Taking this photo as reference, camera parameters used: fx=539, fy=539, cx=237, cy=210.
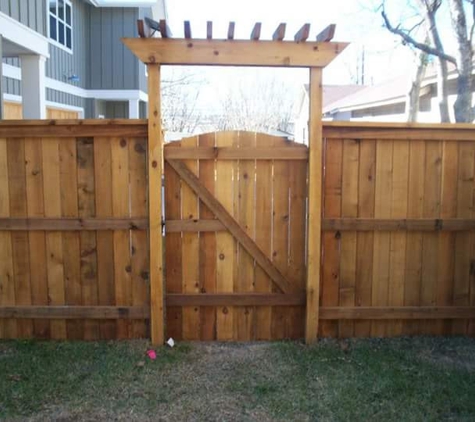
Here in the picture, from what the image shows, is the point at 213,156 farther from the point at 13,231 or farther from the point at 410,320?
the point at 410,320

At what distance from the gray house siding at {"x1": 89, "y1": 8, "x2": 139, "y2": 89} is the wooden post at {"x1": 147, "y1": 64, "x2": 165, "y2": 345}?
390 inches

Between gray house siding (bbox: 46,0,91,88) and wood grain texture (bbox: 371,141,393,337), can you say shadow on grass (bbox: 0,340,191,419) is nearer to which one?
wood grain texture (bbox: 371,141,393,337)

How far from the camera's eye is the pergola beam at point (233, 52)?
4.14 m

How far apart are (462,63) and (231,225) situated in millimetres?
6315

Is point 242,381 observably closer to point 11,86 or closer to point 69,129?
point 69,129

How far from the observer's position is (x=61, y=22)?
37.5 ft

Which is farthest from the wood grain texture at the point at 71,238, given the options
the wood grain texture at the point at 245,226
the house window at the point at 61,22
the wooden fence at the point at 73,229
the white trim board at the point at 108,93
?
the white trim board at the point at 108,93

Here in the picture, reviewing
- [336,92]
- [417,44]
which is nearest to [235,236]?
[417,44]

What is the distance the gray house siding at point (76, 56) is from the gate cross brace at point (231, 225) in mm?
7188

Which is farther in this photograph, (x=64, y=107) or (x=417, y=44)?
(x=64, y=107)

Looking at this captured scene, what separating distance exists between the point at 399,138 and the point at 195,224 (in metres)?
1.83

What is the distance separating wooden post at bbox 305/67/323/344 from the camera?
430 cm

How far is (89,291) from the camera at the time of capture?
4484 mm

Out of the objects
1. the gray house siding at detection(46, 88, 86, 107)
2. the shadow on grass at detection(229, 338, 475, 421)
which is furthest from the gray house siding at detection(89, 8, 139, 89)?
the shadow on grass at detection(229, 338, 475, 421)
